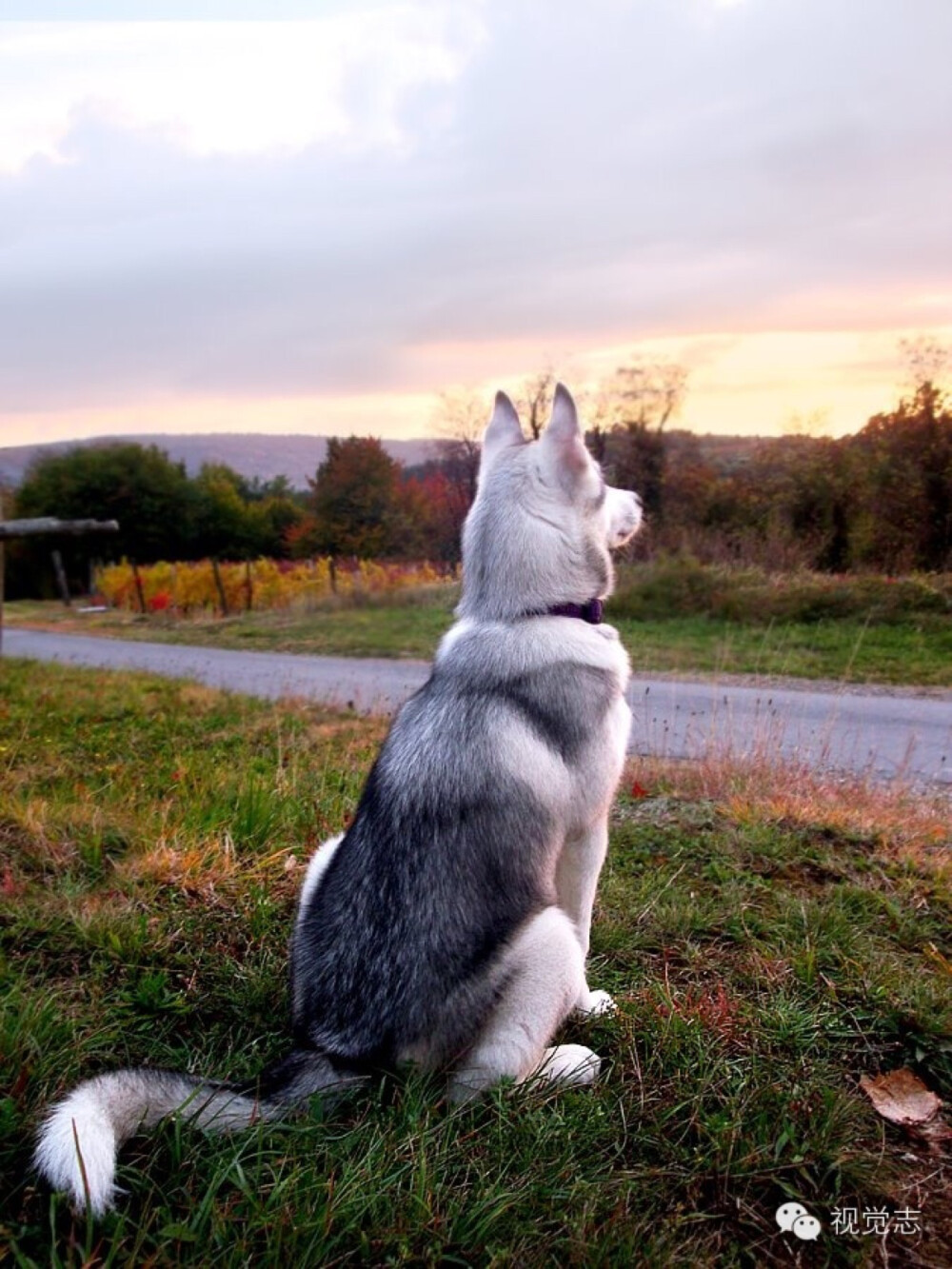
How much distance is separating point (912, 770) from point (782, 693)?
3.01 meters

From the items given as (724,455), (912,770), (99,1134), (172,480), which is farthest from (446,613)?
(172,480)

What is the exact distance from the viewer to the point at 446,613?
65.2 feet

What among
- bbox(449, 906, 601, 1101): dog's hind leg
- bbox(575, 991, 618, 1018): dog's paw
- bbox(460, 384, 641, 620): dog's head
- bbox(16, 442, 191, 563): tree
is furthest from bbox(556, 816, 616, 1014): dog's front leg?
bbox(16, 442, 191, 563): tree

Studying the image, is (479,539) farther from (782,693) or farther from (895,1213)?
(782,693)

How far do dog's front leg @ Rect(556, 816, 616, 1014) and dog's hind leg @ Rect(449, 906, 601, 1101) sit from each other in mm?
414

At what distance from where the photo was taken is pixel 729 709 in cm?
841

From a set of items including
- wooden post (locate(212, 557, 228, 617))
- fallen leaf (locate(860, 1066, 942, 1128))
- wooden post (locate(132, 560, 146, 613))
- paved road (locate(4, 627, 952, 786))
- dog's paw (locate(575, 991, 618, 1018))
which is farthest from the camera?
wooden post (locate(132, 560, 146, 613))

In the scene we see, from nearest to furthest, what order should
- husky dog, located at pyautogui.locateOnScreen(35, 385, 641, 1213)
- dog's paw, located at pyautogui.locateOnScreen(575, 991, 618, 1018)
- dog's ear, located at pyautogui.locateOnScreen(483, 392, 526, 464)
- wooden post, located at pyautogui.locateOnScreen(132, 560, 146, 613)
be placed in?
husky dog, located at pyautogui.locateOnScreen(35, 385, 641, 1213) → dog's paw, located at pyautogui.locateOnScreen(575, 991, 618, 1018) → dog's ear, located at pyautogui.locateOnScreen(483, 392, 526, 464) → wooden post, located at pyautogui.locateOnScreen(132, 560, 146, 613)

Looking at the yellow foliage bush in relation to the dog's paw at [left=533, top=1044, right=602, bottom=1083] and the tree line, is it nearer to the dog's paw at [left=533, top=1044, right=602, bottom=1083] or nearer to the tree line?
the tree line

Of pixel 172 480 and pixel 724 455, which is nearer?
pixel 724 455

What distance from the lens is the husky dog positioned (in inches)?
107

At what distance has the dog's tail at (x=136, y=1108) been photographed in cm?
214

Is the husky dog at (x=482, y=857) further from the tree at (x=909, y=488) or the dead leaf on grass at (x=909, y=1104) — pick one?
the tree at (x=909, y=488)

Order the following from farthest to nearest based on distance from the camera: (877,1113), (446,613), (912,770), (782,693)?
1. (446,613)
2. (782,693)
3. (912,770)
4. (877,1113)
